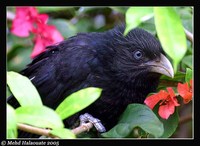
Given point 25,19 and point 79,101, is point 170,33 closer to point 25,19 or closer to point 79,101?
point 79,101

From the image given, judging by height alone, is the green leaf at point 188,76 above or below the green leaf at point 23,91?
above

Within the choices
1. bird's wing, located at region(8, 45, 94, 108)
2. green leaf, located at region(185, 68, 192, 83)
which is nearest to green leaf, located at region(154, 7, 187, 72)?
green leaf, located at region(185, 68, 192, 83)

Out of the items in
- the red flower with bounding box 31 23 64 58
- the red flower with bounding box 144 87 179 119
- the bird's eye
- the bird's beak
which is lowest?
the red flower with bounding box 144 87 179 119

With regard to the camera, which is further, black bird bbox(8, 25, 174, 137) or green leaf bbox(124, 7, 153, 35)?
black bird bbox(8, 25, 174, 137)

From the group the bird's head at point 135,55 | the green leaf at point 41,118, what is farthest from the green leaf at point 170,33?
the bird's head at point 135,55

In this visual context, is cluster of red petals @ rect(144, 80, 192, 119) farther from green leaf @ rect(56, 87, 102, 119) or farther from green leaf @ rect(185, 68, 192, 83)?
green leaf @ rect(56, 87, 102, 119)

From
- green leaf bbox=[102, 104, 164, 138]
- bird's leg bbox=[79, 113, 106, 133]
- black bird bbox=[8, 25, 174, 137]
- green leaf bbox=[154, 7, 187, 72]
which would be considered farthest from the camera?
black bird bbox=[8, 25, 174, 137]

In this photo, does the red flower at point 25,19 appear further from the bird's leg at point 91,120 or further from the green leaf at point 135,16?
the green leaf at point 135,16
